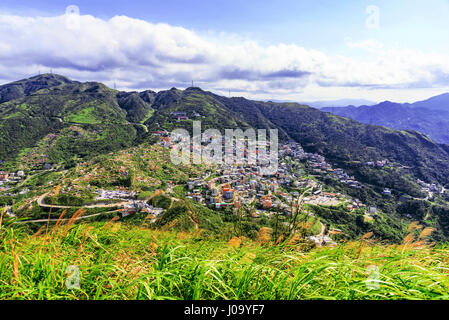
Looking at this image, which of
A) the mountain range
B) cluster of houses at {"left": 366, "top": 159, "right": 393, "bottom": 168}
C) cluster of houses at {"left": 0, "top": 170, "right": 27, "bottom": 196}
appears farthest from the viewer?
the mountain range

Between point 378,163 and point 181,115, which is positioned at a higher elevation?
point 181,115

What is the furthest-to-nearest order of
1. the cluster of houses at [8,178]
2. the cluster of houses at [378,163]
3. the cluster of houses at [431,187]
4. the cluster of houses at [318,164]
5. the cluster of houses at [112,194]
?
the cluster of houses at [378,163] → the cluster of houses at [318,164] → the cluster of houses at [431,187] → the cluster of houses at [8,178] → the cluster of houses at [112,194]

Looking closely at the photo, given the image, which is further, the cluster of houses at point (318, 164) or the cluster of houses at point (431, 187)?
the cluster of houses at point (318, 164)

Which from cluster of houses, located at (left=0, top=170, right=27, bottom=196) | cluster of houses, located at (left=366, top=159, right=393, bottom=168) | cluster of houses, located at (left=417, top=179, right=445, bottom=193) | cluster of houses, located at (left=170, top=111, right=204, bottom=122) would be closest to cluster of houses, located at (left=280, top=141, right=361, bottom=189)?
cluster of houses, located at (left=366, top=159, right=393, bottom=168)

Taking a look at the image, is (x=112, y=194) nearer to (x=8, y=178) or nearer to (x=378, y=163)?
(x=8, y=178)

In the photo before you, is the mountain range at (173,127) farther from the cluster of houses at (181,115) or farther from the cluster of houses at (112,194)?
the cluster of houses at (112,194)

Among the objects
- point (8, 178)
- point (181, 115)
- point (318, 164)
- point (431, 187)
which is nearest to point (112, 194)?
point (8, 178)

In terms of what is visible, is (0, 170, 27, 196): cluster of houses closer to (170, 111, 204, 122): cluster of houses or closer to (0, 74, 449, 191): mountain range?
(0, 74, 449, 191): mountain range

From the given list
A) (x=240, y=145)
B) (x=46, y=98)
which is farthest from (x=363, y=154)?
(x=46, y=98)

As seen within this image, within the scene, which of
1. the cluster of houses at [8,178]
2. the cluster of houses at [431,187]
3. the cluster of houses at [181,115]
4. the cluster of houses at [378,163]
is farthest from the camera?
the cluster of houses at [181,115]

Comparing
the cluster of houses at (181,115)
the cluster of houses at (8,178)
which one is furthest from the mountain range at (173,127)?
the cluster of houses at (8,178)

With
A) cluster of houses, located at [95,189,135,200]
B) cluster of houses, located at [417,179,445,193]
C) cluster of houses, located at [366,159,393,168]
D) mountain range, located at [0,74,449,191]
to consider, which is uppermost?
mountain range, located at [0,74,449,191]
